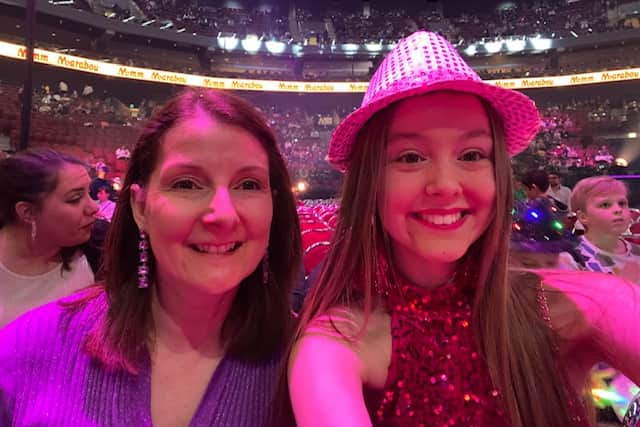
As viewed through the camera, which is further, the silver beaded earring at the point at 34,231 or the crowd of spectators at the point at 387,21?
the crowd of spectators at the point at 387,21

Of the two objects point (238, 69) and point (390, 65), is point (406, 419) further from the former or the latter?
point (238, 69)

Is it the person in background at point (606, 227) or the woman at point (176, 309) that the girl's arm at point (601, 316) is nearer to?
the woman at point (176, 309)

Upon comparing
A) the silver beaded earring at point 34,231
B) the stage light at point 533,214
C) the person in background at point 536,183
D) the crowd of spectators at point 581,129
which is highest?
the crowd of spectators at point 581,129

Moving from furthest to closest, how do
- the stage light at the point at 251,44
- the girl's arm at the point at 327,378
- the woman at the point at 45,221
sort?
the stage light at the point at 251,44 < the woman at the point at 45,221 < the girl's arm at the point at 327,378

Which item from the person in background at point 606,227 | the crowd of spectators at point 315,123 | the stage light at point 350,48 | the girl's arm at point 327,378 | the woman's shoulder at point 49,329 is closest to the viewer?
the girl's arm at point 327,378

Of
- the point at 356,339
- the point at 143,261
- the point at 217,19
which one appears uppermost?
the point at 217,19

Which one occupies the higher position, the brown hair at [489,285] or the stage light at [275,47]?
the stage light at [275,47]

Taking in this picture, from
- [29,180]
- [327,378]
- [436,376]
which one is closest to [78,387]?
[327,378]

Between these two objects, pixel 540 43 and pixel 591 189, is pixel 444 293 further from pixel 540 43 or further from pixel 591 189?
pixel 540 43

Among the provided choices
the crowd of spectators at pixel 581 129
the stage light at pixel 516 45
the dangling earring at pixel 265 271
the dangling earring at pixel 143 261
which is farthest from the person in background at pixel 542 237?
the stage light at pixel 516 45

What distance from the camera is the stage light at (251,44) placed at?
1833 centimetres

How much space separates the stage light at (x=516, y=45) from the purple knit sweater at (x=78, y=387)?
18850mm

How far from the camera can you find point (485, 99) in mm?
938

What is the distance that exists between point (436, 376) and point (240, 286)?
497 mm
